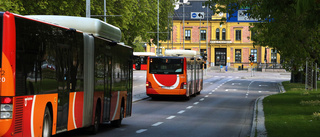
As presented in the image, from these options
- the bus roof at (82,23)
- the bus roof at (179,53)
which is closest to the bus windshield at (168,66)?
the bus roof at (179,53)

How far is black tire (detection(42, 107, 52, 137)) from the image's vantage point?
11.0m

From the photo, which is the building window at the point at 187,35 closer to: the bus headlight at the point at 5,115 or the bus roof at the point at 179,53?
the bus roof at the point at 179,53

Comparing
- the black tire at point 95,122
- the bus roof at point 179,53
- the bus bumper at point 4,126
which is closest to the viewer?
the bus bumper at point 4,126

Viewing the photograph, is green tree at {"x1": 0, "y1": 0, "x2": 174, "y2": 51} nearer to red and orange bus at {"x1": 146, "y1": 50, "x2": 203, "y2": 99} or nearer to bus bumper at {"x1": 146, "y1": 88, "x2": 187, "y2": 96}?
red and orange bus at {"x1": 146, "y1": 50, "x2": 203, "y2": 99}

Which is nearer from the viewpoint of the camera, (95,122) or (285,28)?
(95,122)

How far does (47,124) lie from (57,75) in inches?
43.9

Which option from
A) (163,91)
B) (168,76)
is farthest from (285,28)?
(163,91)

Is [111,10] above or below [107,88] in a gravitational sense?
above

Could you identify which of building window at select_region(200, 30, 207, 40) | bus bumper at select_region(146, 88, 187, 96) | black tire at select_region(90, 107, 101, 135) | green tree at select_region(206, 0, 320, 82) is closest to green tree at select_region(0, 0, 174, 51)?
bus bumper at select_region(146, 88, 187, 96)

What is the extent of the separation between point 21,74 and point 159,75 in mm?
26012

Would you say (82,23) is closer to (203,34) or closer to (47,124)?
(47,124)

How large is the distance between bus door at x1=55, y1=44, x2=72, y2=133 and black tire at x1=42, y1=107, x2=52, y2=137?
56cm

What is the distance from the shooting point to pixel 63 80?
491 inches

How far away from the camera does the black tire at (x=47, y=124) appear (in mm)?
11023
